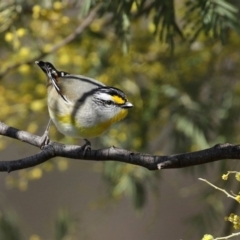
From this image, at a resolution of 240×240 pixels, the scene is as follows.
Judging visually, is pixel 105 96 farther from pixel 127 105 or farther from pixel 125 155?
pixel 125 155

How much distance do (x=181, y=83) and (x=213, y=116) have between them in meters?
0.19

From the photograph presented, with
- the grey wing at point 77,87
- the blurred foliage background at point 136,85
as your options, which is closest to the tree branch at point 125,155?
the grey wing at point 77,87

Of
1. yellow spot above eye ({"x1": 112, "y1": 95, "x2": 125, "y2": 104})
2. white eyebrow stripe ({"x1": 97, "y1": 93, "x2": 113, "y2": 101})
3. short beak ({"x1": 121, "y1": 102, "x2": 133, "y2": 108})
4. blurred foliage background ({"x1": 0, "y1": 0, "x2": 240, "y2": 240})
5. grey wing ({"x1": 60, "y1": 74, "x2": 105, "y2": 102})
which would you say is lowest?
short beak ({"x1": 121, "y1": 102, "x2": 133, "y2": 108})

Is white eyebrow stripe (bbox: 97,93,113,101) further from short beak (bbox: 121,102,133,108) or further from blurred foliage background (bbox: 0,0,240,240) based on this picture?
blurred foliage background (bbox: 0,0,240,240)

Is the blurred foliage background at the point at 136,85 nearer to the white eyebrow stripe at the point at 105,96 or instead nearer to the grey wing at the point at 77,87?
the grey wing at the point at 77,87

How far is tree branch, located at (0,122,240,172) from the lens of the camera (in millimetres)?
1605

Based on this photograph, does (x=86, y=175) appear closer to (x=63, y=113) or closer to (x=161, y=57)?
(x=161, y=57)

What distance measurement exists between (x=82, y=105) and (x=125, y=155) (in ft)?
3.06

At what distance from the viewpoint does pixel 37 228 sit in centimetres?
591

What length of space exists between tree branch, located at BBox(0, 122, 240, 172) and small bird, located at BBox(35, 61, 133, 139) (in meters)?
0.53

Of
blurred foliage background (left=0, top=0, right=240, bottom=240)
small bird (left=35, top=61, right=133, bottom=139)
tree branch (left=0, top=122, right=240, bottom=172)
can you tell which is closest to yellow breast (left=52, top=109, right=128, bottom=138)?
small bird (left=35, top=61, right=133, bottom=139)

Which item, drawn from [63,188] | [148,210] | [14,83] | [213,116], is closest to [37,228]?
[63,188]

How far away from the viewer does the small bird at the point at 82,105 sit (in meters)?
2.57

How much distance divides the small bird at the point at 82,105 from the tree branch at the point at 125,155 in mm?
529
